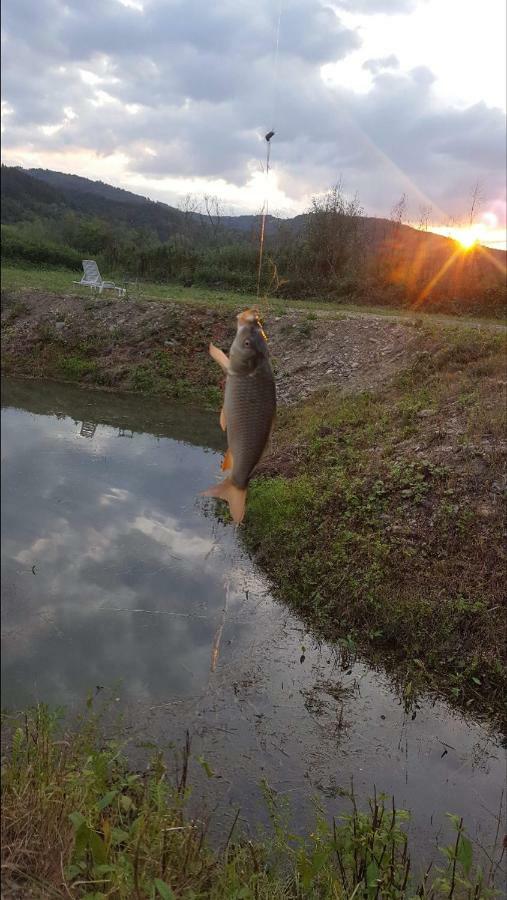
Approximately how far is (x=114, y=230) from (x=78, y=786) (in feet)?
99.1

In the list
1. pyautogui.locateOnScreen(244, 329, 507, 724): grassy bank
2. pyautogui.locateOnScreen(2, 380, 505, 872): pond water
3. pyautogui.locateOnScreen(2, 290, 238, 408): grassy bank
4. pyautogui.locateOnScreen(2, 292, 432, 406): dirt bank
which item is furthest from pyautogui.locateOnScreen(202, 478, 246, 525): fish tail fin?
pyautogui.locateOnScreen(2, 290, 238, 408): grassy bank

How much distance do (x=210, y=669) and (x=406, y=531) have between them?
10.6ft

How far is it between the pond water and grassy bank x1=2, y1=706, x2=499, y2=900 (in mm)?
467

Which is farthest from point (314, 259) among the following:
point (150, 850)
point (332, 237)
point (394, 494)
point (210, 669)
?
point (150, 850)

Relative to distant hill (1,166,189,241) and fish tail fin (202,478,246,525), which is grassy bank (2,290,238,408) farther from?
fish tail fin (202,478,246,525)

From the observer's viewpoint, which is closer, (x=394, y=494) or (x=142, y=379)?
(x=394, y=494)

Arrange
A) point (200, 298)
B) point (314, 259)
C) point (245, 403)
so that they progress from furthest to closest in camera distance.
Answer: point (314, 259) → point (200, 298) → point (245, 403)

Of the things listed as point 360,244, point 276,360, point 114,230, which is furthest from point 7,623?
point 114,230

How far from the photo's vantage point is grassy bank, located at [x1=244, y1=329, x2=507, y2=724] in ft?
21.9

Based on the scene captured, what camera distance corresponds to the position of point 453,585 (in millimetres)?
7191

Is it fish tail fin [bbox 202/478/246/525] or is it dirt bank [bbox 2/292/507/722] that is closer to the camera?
fish tail fin [bbox 202/478/246/525]

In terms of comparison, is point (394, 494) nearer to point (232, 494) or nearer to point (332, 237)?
point (232, 494)

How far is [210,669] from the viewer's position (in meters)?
6.16

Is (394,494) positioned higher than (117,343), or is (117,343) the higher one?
(117,343)
